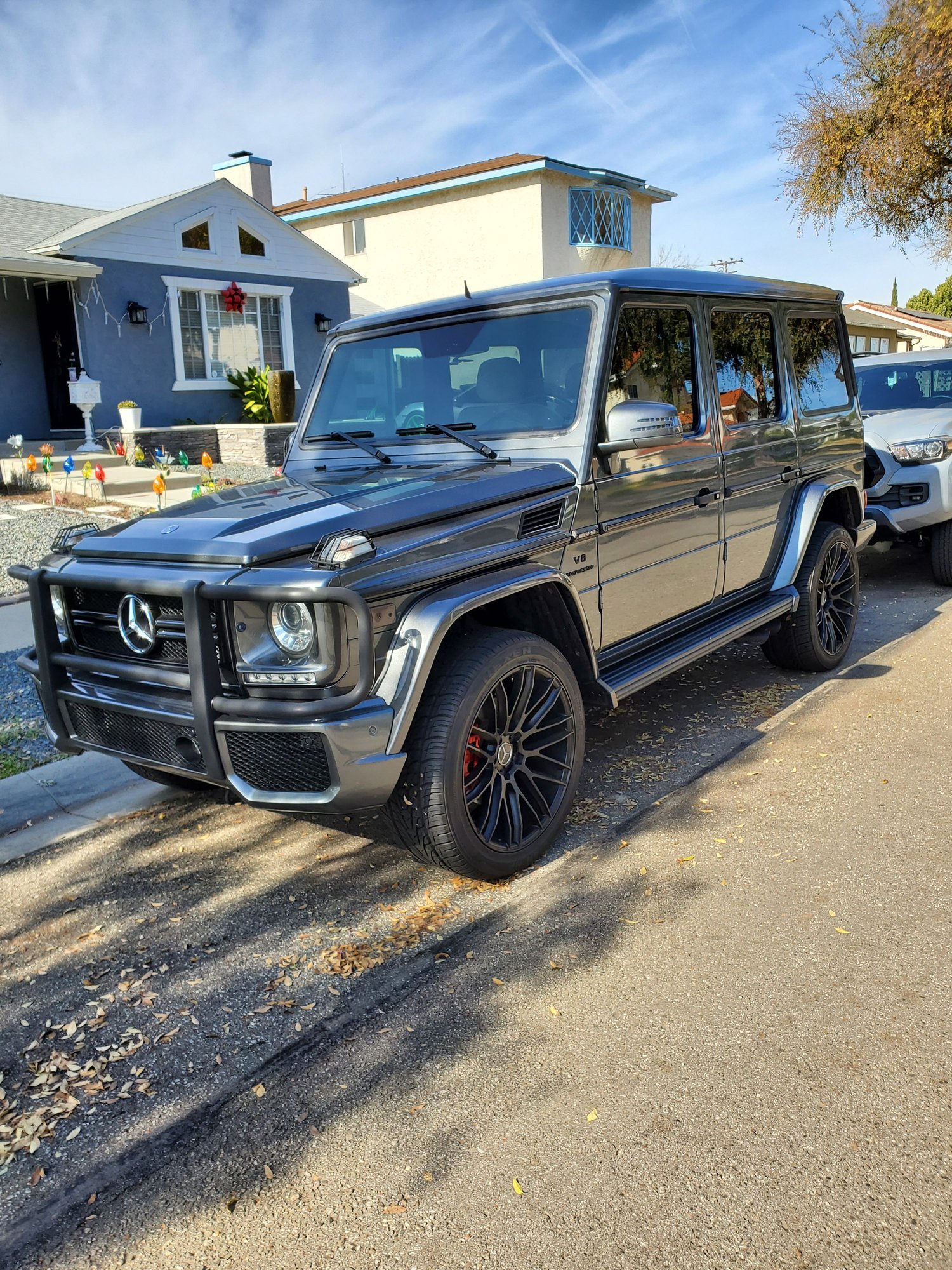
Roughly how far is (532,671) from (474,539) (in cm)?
51

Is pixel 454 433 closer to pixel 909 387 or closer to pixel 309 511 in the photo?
pixel 309 511

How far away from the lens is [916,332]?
46.8m

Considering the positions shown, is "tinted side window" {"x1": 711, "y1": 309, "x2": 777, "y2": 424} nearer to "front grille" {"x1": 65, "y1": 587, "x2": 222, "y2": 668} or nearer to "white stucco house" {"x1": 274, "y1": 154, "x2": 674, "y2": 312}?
"front grille" {"x1": 65, "y1": 587, "x2": 222, "y2": 668}

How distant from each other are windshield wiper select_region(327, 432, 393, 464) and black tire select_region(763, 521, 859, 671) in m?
2.53

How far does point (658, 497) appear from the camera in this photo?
169 inches

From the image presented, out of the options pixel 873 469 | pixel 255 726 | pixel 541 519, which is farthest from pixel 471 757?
pixel 873 469

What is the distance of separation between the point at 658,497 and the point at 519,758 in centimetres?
142

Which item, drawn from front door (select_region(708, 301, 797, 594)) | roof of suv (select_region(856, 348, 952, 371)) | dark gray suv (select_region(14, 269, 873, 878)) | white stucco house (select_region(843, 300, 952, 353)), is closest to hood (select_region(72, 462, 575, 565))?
dark gray suv (select_region(14, 269, 873, 878))

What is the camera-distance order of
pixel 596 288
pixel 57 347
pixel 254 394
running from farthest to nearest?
pixel 254 394
pixel 57 347
pixel 596 288

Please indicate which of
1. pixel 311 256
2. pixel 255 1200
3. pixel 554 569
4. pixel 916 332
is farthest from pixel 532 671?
pixel 916 332

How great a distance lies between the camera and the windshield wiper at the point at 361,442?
4.24 metres

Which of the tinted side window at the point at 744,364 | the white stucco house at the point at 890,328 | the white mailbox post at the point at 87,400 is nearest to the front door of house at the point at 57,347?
the white mailbox post at the point at 87,400

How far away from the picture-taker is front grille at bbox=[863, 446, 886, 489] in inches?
313

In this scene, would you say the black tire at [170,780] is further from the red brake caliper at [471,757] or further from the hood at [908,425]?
the hood at [908,425]
